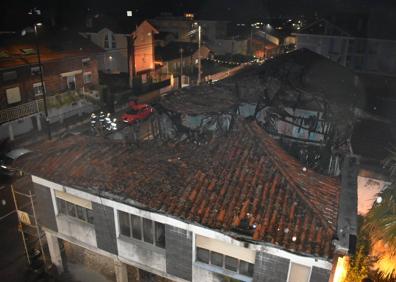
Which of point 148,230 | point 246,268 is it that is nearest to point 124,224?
point 148,230

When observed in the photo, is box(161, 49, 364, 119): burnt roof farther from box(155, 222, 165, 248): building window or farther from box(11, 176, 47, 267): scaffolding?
box(11, 176, 47, 267): scaffolding

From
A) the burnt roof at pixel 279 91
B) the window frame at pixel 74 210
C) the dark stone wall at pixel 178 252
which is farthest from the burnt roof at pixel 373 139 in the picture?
the window frame at pixel 74 210

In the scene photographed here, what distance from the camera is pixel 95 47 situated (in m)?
40.8

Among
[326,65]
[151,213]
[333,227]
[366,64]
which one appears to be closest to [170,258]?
[151,213]

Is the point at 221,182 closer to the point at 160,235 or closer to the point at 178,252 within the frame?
the point at 178,252

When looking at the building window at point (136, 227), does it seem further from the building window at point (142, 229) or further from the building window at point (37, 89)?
the building window at point (37, 89)

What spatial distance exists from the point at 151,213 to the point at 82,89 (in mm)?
29881

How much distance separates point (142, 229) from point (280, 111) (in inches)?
355

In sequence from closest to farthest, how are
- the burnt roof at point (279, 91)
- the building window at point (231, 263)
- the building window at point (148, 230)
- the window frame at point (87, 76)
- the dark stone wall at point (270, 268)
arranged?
1. the dark stone wall at point (270, 268)
2. the building window at point (231, 263)
3. the building window at point (148, 230)
4. the burnt roof at point (279, 91)
5. the window frame at point (87, 76)

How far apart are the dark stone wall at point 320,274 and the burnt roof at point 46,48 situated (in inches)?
1210

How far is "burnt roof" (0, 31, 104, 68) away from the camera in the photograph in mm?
32619

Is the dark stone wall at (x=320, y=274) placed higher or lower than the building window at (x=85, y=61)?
lower

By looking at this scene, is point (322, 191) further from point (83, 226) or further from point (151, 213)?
point (83, 226)

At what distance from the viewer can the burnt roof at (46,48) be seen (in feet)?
107
